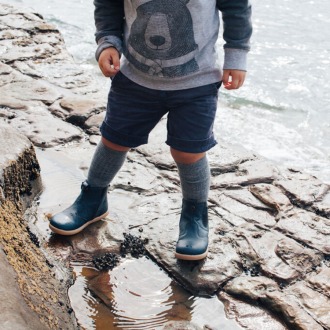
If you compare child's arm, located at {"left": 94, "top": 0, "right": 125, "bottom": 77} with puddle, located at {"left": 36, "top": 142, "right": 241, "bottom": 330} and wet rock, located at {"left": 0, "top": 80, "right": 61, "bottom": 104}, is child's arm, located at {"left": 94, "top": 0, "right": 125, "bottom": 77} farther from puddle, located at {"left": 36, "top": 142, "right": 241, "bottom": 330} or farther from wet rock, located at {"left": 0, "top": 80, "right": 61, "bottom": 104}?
wet rock, located at {"left": 0, "top": 80, "right": 61, "bottom": 104}

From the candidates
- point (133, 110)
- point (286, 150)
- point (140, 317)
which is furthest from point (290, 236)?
point (286, 150)

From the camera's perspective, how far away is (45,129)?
120 inches

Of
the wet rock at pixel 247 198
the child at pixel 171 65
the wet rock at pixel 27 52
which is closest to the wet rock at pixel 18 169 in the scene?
the child at pixel 171 65

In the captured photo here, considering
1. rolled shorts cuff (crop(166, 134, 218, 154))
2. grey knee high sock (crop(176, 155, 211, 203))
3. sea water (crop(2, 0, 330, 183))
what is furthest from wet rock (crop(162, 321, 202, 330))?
sea water (crop(2, 0, 330, 183))

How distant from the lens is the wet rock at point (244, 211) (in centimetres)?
231

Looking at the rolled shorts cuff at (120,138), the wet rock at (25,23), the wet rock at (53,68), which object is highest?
the rolled shorts cuff at (120,138)

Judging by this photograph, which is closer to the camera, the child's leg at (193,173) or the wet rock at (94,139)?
the child's leg at (193,173)

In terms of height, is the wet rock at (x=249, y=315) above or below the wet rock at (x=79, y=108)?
below

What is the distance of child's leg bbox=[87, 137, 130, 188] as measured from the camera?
194 centimetres

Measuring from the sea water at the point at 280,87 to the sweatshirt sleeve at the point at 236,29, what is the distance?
1851 mm

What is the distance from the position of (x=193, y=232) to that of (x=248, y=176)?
0.90 meters

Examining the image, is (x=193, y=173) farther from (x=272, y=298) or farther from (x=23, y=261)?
(x=23, y=261)

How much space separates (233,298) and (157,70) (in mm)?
1079

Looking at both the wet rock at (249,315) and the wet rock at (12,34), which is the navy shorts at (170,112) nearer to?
the wet rock at (249,315)
